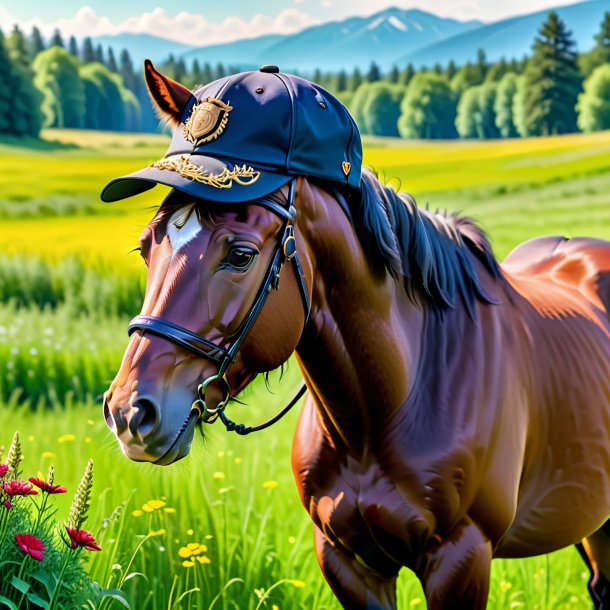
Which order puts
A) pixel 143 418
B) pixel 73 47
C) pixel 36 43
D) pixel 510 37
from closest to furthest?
pixel 143 418, pixel 36 43, pixel 73 47, pixel 510 37

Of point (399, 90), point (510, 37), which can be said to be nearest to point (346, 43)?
point (399, 90)

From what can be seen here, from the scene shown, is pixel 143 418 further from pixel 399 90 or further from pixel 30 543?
pixel 399 90

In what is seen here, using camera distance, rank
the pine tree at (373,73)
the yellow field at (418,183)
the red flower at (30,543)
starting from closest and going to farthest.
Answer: the red flower at (30,543) < the yellow field at (418,183) < the pine tree at (373,73)

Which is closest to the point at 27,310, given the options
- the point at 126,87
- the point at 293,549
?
the point at 126,87

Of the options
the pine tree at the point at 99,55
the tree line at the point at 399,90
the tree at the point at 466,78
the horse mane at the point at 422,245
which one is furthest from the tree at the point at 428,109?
the horse mane at the point at 422,245

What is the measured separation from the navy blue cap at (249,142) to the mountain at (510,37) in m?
10.00

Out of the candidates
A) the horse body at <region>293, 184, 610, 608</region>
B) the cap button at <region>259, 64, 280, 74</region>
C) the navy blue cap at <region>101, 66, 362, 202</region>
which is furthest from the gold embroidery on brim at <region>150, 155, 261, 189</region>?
the cap button at <region>259, 64, 280, 74</region>

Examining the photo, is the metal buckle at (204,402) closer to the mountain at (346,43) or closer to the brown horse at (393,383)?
the brown horse at (393,383)

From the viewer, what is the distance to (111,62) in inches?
403

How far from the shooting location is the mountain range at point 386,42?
34.0ft

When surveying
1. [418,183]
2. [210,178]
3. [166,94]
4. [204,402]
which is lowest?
Result: [418,183]

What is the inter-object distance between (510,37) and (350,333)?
10.4m

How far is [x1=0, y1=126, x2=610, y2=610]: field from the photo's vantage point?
3.73 metres

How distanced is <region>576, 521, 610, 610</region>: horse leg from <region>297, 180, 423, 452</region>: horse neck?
5.75ft
